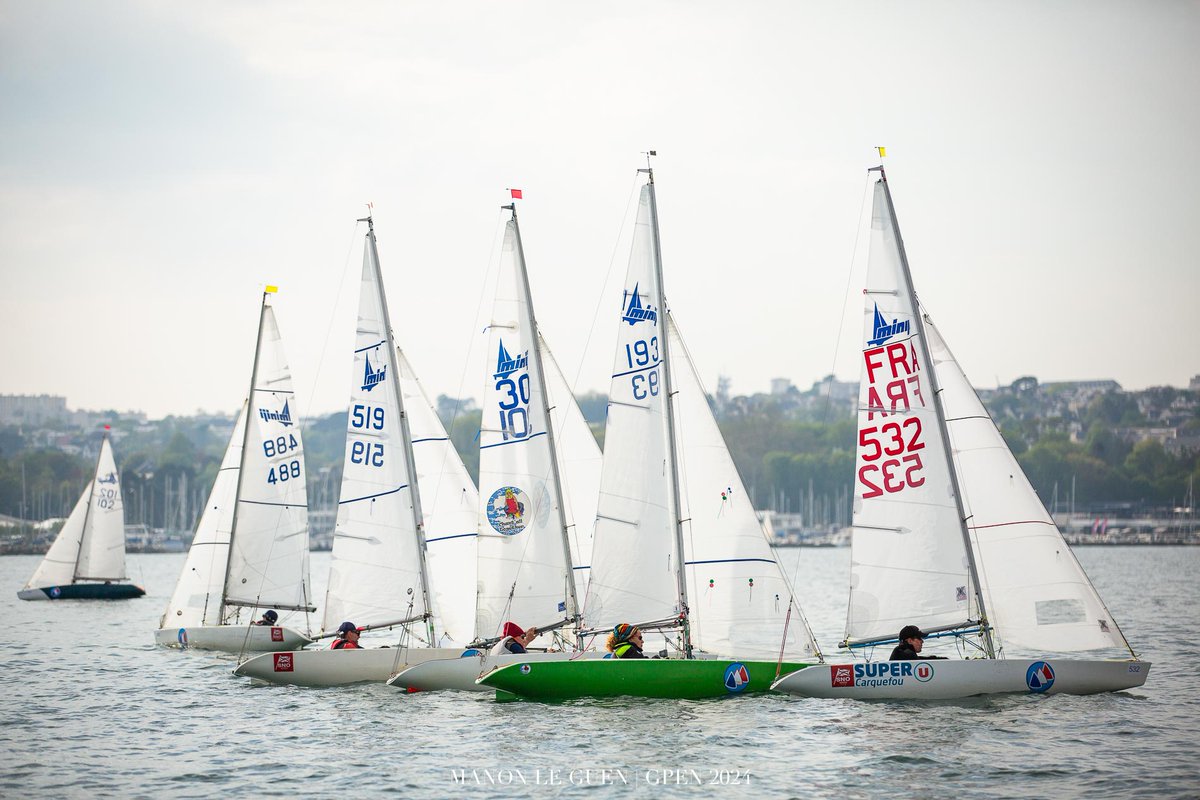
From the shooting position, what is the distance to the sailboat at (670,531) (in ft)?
83.2

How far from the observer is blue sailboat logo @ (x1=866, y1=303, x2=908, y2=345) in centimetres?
2505

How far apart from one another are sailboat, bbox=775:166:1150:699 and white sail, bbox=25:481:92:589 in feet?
144

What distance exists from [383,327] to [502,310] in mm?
4040

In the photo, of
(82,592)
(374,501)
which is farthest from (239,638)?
(82,592)

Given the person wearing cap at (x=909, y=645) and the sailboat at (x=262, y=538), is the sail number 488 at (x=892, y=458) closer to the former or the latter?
the person wearing cap at (x=909, y=645)

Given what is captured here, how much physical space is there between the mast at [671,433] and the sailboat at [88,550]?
39918mm

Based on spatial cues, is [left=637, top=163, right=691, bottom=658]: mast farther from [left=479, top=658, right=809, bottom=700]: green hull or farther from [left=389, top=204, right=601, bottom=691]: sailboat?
[left=389, top=204, right=601, bottom=691]: sailboat

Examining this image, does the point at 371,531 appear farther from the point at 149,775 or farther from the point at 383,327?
the point at 149,775

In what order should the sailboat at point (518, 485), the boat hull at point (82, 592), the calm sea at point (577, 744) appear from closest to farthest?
the calm sea at point (577, 744) < the sailboat at point (518, 485) < the boat hull at point (82, 592)

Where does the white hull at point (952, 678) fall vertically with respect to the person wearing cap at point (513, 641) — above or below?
below

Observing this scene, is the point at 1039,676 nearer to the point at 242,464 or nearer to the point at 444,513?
the point at 444,513

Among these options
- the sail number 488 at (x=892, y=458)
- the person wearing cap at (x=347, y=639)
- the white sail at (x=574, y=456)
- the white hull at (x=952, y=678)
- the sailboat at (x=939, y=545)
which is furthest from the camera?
the white sail at (x=574, y=456)

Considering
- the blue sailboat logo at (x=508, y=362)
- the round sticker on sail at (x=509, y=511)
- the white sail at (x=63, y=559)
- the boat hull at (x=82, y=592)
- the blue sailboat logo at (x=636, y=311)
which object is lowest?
the boat hull at (x=82, y=592)

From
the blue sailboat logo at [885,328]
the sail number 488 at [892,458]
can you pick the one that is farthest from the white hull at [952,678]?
the blue sailboat logo at [885,328]
